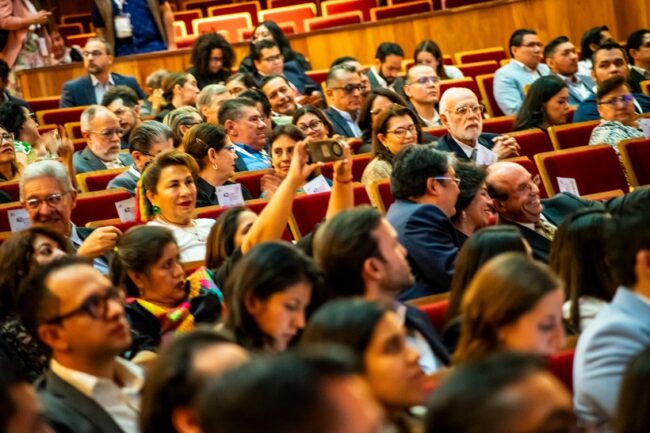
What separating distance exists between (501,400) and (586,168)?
3472 mm

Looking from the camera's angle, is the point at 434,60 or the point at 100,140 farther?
the point at 434,60

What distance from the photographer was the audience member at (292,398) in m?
1.23

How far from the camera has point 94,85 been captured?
757 centimetres

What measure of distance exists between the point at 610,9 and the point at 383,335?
748 centimetres

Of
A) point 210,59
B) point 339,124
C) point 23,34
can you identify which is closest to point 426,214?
point 339,124

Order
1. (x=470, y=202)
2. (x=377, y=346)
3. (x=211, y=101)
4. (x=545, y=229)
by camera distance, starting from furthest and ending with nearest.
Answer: (x=211, y=101) < (x=545, y=229) < (x=470, y=202) < (x=377, y=346)

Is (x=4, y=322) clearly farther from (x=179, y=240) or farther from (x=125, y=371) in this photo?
(x=179, y=240)

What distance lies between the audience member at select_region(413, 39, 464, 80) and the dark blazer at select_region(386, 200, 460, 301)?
4.26 meters

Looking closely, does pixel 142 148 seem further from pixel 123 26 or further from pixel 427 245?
pixel 123 26

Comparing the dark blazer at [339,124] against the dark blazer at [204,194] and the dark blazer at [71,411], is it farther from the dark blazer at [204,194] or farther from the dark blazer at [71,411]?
the dark blazer at [71,411]

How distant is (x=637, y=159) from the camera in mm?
4793

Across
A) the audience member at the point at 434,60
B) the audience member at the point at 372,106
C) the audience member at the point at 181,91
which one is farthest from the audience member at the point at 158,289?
the audience member at the point at 434,60

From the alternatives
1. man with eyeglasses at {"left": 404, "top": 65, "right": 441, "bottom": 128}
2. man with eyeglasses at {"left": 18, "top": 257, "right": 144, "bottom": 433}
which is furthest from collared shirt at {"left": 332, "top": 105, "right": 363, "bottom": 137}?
man with eyeglasses at {"left": 18, "top": 257, "right": 144, "bottom": 433}

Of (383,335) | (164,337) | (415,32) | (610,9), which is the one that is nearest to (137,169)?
(164,337)
